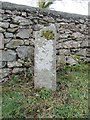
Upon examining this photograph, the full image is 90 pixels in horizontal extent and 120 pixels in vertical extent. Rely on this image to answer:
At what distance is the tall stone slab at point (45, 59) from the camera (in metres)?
6.31

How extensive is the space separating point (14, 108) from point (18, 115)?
0.75 feet

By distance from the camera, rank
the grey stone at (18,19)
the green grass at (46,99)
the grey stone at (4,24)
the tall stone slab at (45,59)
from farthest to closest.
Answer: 1. the grey stone at (18,19)
2. the grey stone at (4,24)
3. the tall stone slab at (45,59)
4. the green grass at (46,99)

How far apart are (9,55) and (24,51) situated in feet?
1.47

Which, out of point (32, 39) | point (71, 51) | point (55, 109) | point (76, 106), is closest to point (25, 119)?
point (55, 109)

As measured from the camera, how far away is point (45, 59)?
639 centimetres

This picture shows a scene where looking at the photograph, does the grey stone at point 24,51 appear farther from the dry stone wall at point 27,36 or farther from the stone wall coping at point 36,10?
the stone wall coping at point 36,10

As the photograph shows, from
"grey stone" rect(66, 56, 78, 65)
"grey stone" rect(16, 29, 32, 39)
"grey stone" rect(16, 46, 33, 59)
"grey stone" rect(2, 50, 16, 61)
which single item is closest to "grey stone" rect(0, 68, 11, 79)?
"grey stone" rect(2, 50, 16, 61)

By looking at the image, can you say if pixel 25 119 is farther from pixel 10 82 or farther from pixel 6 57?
pixel 6 57

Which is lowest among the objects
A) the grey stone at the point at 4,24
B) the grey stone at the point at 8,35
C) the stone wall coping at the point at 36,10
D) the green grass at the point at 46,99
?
the green grass at the point at 46,99

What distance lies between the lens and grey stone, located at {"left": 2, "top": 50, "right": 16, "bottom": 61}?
682cm

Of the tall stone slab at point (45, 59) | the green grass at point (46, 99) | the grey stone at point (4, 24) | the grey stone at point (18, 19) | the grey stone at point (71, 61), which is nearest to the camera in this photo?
the green grass at point (46, 99)

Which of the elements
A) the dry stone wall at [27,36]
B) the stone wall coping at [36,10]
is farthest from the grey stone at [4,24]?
the stone wall coping at [36,10]

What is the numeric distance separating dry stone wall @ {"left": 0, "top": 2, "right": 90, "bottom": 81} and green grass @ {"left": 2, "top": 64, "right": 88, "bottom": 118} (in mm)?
436

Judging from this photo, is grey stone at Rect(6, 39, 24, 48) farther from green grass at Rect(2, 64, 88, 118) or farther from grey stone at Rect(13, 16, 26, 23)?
green grass at Rect(2, 64, 88, 118)
